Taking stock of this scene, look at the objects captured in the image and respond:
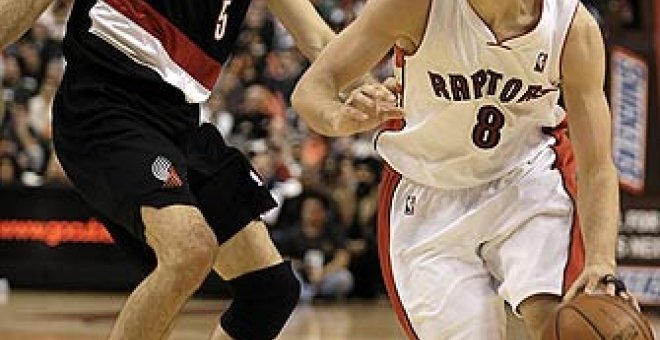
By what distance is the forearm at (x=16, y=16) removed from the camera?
195 inches

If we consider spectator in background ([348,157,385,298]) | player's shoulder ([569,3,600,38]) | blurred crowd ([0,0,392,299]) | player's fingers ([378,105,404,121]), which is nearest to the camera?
player's fingers ([378,105,404,121])

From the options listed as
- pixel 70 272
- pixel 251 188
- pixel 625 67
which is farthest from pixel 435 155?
pixel 70 272

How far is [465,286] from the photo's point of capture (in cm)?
439

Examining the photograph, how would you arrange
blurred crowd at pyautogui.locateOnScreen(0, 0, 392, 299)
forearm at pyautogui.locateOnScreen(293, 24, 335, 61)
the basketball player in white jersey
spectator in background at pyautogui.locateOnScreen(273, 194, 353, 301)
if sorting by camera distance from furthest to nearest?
blurred crowd at pyautogui.locateOnScreen(0, 0, 392, 299) < spectator in background at pyautogui.locateOnScreen(273, 194, 353, 301) < forearm at pyautogui.locateOnScreen(293, 24, 335, 61) < the basketball player in white jersey

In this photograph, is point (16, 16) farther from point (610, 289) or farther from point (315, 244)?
point (315, 244)

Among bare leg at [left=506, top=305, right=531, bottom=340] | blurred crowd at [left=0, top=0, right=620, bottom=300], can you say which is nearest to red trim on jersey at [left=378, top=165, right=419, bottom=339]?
bare leg at [left=506, top=305, right=531, bottom=340]

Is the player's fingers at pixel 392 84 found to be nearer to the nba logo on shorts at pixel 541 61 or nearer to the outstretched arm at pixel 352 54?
the outstretched arm at pixel 352 54

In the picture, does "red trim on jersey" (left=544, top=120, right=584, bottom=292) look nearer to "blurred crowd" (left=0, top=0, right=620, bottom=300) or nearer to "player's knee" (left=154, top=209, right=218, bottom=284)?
"player's knee" (left=154, top=209, right=218, bottom=284)

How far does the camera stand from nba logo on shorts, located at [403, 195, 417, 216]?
15.0 ft

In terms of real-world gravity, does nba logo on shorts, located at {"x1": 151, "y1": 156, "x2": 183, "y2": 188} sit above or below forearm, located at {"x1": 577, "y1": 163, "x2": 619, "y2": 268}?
below

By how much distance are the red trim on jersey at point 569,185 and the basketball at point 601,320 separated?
0.34m

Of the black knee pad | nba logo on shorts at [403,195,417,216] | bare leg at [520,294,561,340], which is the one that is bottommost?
the black knee pad

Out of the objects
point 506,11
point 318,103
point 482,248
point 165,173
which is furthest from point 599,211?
point 165,173

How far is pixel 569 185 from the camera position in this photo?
4500mm
